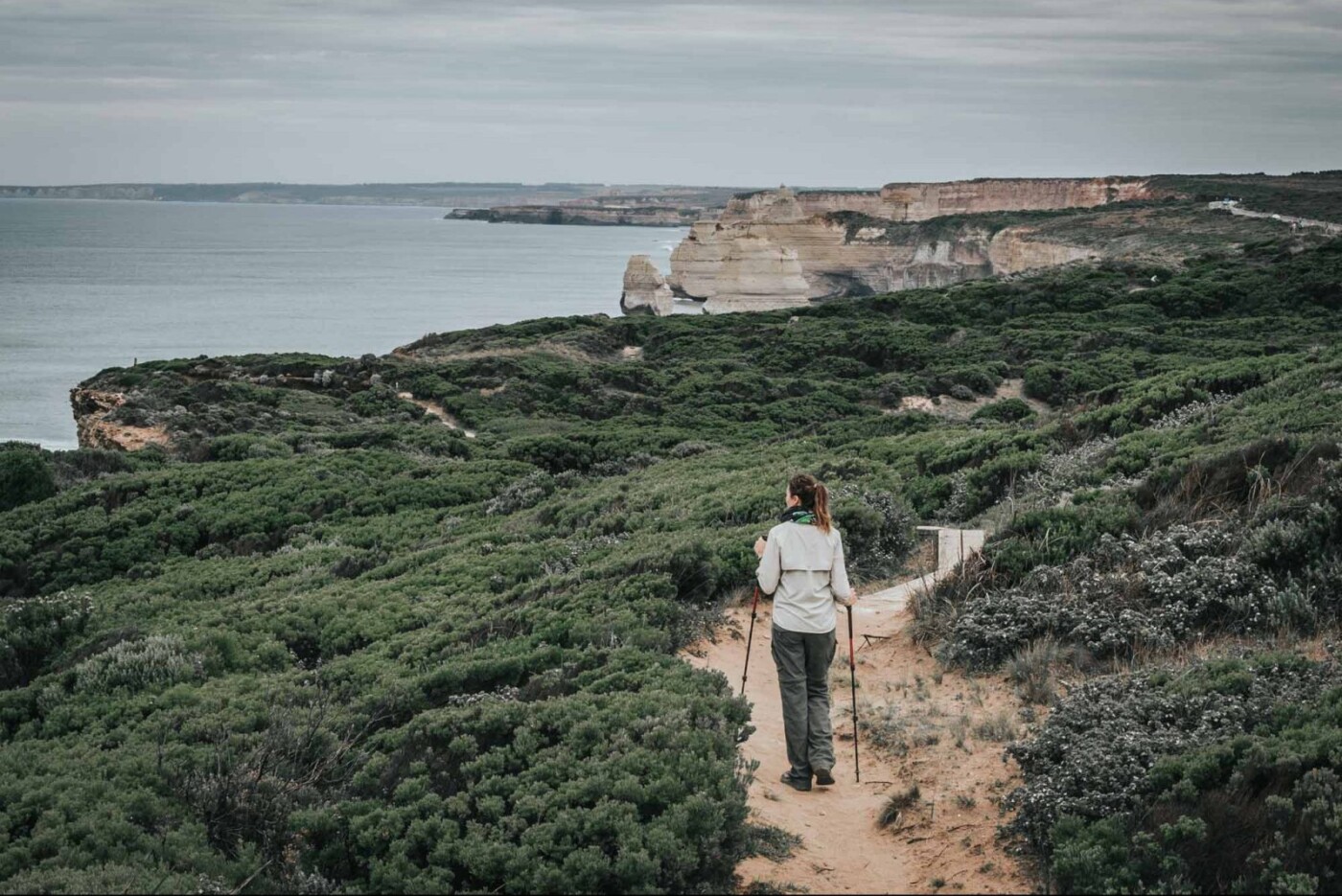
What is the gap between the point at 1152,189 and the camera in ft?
306

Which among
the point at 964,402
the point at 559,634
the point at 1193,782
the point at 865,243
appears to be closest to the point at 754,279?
the point at 865,243

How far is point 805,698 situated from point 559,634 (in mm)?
2592

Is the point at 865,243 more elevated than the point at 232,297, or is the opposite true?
the point at 865,243

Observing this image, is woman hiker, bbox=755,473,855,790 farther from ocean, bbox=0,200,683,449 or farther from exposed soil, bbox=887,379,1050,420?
ocean, bbox=0,200,683,449

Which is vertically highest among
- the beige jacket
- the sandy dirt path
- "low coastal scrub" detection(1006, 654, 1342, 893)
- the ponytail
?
the ponytail

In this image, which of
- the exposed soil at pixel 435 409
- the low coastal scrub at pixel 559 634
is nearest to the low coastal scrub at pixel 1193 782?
the low coastal scrub at pixel 559 634

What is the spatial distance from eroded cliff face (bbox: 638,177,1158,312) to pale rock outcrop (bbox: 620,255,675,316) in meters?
3.12

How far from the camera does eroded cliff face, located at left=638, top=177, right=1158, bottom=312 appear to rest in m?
81.1

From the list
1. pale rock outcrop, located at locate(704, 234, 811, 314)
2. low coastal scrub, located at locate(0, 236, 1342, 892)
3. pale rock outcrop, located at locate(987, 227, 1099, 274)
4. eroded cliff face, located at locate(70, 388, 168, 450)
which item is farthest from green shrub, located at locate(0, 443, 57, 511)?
pale rock outcrop, located at locate(704, 234, 811, 314)

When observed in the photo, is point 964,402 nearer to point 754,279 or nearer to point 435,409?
point 435,409

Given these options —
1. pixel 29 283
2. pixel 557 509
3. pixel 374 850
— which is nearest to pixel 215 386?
pixel 557 509

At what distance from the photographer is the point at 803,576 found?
265 inches

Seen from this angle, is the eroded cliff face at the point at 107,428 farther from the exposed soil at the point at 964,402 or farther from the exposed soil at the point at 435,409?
the exposed soil at the point at 964,402

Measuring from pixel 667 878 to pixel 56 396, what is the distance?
51.5 meters
